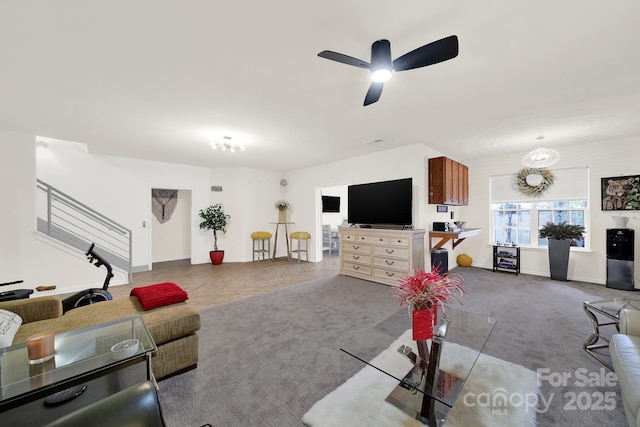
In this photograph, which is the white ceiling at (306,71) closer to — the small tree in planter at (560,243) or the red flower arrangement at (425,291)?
the small tree in planter at (560,243)

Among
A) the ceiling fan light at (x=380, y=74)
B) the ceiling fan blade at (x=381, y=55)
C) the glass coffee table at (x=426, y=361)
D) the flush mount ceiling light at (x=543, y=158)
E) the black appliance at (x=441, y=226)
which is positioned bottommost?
the glass coffee table at (x=426, y=361)

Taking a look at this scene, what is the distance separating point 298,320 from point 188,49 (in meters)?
2.92

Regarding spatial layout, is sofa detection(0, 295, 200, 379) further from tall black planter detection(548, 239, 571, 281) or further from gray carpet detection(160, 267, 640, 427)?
tall black planter detection(548, 239, 571, 281)

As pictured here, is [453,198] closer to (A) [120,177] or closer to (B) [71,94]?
(B) [71,94]

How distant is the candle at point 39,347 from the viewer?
1313 millimetres

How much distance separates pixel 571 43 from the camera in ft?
6.23

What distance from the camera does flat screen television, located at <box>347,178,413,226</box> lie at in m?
4.50

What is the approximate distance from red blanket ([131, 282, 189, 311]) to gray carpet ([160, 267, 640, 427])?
0.58m

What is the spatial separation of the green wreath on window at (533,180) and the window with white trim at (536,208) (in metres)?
0.08

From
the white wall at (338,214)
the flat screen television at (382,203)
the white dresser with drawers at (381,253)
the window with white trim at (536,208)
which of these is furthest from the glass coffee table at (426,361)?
the white wall at (338,214)

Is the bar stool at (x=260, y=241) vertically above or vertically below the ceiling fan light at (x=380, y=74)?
below

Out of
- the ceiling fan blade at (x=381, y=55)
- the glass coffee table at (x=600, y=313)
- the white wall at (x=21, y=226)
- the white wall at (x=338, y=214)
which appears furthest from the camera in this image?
the white wall at (x=338, y=214)

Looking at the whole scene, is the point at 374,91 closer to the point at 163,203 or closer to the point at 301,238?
the point at 301,238

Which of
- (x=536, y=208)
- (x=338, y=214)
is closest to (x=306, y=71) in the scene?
(x=536, y=208)
